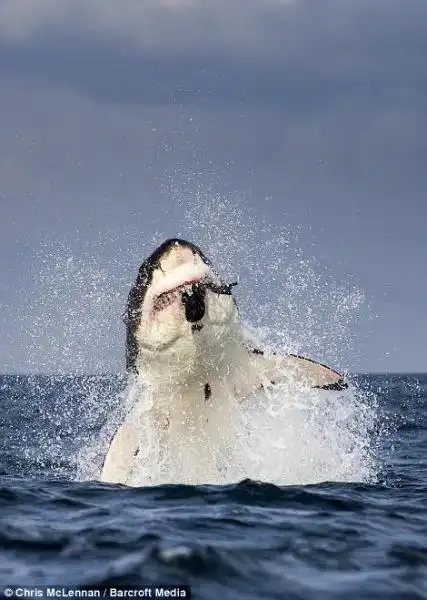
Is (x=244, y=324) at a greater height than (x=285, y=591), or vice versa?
(x=244, y=324)

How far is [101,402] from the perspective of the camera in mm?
72375

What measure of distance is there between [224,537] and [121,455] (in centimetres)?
449

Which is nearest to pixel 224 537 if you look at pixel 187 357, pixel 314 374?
pixel 187 357

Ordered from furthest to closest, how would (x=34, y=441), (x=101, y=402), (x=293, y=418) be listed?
1. (x=101, y=402)
2. (x=34, y=441)
3. (x=293, y=418)

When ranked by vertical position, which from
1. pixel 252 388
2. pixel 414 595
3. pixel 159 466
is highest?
pixel 252 388

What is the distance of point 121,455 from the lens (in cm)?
1472

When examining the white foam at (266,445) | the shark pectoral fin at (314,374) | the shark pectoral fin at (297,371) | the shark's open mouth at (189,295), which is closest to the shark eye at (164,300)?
the shark's open mouth at (189,295)

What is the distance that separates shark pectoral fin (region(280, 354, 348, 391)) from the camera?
50.8 feet

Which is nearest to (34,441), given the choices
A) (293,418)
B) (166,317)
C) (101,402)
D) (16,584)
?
(293,418)

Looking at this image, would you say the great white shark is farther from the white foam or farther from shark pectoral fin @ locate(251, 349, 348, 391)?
the white foam

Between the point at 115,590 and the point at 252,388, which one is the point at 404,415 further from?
the point at 115,590

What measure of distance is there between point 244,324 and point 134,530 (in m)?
4.52

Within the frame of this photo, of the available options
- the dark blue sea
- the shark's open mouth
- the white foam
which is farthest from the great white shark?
the dark blue sea

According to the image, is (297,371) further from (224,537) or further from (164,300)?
(224,537)
